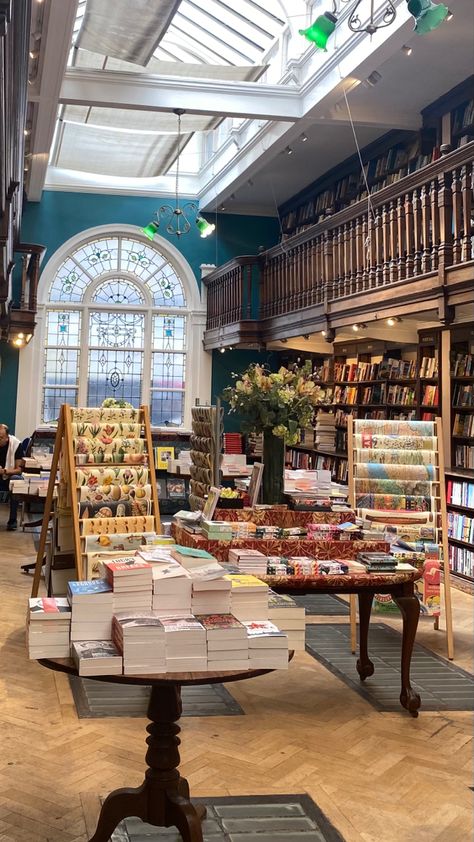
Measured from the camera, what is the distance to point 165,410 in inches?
551

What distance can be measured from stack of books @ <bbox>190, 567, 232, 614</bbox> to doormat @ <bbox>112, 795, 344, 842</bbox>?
0.90 m

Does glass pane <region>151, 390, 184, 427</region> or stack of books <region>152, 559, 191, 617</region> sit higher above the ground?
glass pane <region>151, 390, 184, 427</region>

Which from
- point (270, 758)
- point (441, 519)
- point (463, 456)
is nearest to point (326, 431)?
point (463, 456)

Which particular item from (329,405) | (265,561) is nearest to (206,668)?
(265,561)

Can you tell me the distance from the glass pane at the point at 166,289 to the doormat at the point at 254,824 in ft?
38.1

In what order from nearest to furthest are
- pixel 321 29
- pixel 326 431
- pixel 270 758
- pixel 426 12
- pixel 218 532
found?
pixel 270 758 < pixel 218 532 < pixel 426 12 < pixel 321 29 < pixel 326 431

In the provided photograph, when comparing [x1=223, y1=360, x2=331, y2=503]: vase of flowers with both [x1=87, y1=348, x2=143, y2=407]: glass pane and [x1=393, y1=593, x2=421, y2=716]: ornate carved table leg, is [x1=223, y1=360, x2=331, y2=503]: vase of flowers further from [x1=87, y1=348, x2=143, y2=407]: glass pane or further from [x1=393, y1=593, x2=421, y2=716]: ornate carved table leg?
[x1=87, y1=348, x2=143, y2=407]: glass pane

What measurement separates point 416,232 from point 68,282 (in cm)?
822

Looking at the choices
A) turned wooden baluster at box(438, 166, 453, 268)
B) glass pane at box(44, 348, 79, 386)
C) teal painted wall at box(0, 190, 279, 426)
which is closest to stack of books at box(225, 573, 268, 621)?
turned wooden baluster at box(438, 166, 453, 268)

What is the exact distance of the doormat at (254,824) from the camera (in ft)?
9.13

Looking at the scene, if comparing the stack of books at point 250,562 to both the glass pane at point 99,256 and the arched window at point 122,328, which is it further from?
the glass pane at point 99,256

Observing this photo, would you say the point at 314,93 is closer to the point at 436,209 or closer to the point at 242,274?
the point at 436,209

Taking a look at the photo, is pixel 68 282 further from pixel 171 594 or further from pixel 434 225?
pixel 171 594

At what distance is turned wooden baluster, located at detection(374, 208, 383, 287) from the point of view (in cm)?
753
